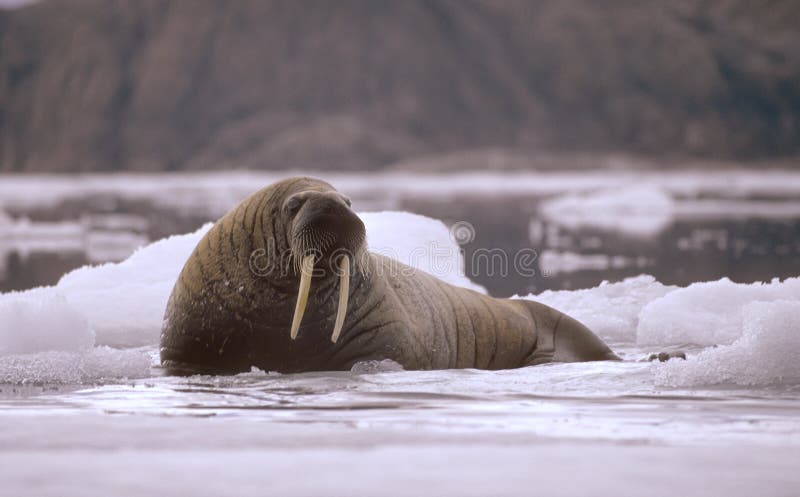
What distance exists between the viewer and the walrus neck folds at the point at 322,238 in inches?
208

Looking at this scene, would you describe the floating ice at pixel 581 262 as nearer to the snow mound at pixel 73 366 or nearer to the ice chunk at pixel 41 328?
the ice chunk at pixel 41 328

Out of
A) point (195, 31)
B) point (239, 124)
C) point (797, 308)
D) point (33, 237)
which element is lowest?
point (797, 308)

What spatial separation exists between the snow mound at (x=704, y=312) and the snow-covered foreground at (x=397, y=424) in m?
0.32

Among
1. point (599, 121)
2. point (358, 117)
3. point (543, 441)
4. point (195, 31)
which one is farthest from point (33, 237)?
point (195, 31)

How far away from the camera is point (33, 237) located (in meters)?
19.3

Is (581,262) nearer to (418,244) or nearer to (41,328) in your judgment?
(418,244)

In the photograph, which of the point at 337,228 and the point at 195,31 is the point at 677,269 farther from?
the point at 195,31

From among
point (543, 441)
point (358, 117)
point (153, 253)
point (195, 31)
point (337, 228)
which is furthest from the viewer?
point (195, 31)

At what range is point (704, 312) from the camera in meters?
7.78

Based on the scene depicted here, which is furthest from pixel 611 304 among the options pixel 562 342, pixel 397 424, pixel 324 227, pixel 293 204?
pixel 397 424

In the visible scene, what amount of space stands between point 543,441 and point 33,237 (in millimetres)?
16693

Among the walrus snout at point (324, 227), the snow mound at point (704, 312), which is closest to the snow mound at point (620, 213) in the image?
the snow mound at point (704, 312)

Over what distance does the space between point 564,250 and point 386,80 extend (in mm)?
91068

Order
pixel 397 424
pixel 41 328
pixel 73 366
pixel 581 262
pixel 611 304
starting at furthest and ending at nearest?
pixel 581 262
pixel 611 304
pixel 41 328
pixel 73 366
pixel 397 424
